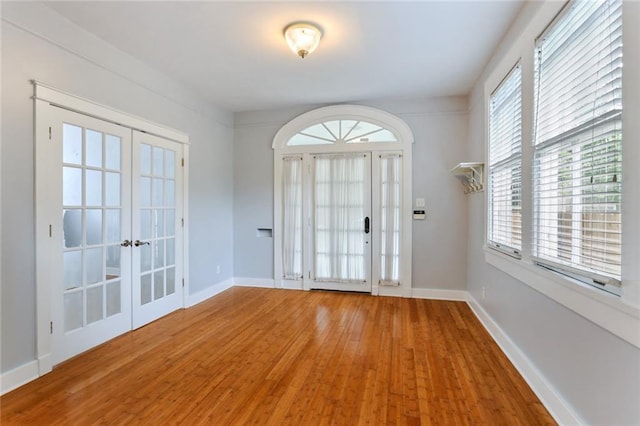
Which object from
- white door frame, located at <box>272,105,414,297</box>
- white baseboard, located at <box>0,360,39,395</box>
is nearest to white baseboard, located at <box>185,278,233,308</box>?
white door frame, located at <box>272,105,414,297</box>

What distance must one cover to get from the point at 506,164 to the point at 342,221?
7.86 feet

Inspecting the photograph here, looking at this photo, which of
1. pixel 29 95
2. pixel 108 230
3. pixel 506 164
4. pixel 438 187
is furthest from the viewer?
pixel 438 187

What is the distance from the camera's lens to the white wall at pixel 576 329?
4.19ft

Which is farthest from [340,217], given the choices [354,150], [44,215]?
[44,215]

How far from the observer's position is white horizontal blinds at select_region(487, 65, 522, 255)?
2.58m

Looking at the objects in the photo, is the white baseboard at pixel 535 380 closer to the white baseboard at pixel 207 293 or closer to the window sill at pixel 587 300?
the window sill at pixel 587 300

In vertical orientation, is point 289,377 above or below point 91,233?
below

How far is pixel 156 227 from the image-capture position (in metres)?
3.64

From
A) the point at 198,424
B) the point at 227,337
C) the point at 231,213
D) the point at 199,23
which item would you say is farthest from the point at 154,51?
the point at 198,424

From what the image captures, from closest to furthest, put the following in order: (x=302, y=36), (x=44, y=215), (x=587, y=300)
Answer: (x=587, y=300) → (x=44, y=215) → (x=302, y=36)

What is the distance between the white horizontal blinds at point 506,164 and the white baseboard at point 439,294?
1399mm

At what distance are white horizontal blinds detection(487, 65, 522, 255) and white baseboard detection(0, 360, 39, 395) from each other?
3.93m

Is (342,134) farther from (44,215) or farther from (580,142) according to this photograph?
(44,215)

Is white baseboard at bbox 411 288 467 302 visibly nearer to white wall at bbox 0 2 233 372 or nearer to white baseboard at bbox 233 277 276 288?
white baseboard at bbox 233 277 276 288
